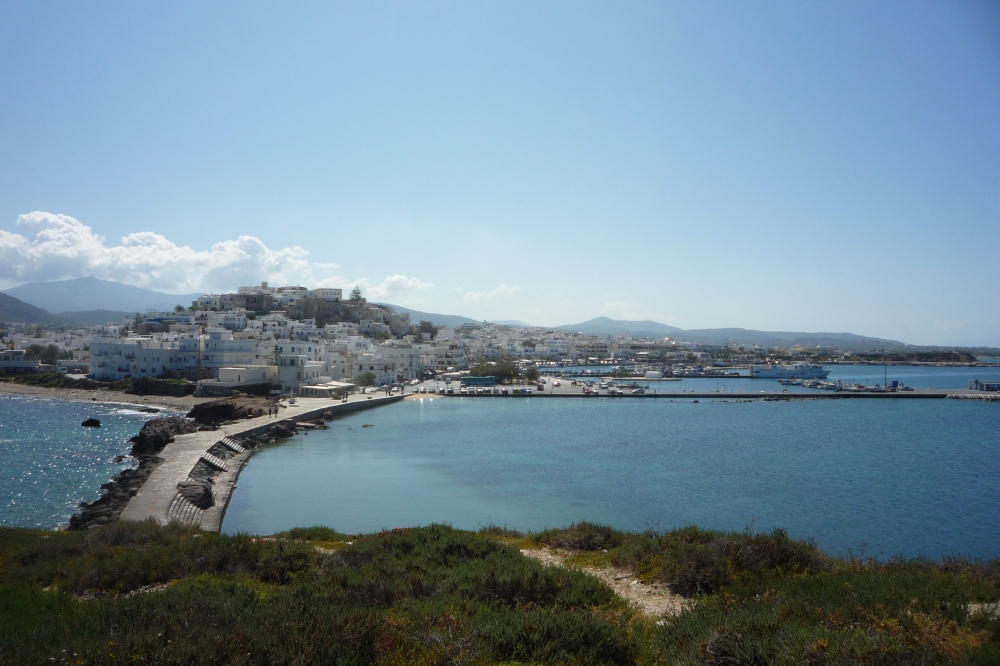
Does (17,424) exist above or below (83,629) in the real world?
below

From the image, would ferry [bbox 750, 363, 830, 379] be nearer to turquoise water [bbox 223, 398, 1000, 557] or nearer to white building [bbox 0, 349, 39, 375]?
turquoise water [bbox 223, 398, 1000, 557]

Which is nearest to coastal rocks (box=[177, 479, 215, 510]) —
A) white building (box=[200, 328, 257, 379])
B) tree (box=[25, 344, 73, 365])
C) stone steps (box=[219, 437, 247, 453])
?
stone steps (box=[219, 437, 247, 453])

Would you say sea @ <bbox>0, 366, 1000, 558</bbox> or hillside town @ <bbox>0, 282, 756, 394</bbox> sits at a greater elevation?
hillside town @ <bbox>0, 282, 756, 394</bbox>

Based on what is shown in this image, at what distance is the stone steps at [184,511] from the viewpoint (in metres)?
13.4

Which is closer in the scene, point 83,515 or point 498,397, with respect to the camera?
point 83,515

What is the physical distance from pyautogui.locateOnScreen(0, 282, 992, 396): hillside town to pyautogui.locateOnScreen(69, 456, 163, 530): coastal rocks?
2046 centimetres

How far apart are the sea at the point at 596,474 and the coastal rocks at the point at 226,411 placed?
2.69 m

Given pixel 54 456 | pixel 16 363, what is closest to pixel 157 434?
pixel 54 456

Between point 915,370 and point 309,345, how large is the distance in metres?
84.1

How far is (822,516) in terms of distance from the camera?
14984 millimetres

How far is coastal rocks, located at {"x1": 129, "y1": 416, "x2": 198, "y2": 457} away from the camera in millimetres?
22167

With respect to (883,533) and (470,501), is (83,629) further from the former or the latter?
(883,533)

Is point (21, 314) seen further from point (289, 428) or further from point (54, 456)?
point (54, 456)

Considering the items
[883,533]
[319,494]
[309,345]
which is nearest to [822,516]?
[883,533]
